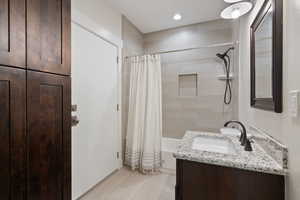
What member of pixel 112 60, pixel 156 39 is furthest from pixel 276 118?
pixel 156 39

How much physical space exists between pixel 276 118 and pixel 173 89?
215cm

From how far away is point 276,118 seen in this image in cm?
93

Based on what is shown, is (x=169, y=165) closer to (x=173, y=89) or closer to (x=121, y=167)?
(x=121, y=167)

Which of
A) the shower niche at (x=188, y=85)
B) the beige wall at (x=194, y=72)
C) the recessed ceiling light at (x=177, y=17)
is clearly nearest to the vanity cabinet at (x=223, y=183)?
the beige wall at (x=194, y=72)

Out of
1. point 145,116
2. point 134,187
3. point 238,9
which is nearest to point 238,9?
point 238,9

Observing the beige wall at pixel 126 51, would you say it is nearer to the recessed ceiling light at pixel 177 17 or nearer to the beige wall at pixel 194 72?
the beige wall at pixel 194 72

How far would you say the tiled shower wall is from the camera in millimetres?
2656

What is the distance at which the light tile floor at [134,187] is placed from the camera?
1.75 meters

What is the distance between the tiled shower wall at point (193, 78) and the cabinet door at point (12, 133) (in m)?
1.76

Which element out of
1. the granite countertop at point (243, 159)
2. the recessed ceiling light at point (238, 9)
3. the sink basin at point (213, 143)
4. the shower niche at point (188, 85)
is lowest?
the sink basin at point (213, 143)

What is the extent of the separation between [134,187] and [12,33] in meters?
1.94

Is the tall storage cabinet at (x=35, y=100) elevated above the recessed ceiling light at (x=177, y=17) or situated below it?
below

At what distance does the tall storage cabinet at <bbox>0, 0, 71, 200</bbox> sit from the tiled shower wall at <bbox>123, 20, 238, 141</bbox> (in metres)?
1.54

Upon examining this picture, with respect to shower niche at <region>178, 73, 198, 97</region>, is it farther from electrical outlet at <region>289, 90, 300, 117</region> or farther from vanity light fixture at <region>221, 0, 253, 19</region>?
electrical outlet at <region>289, 90, 300, 117</region>
